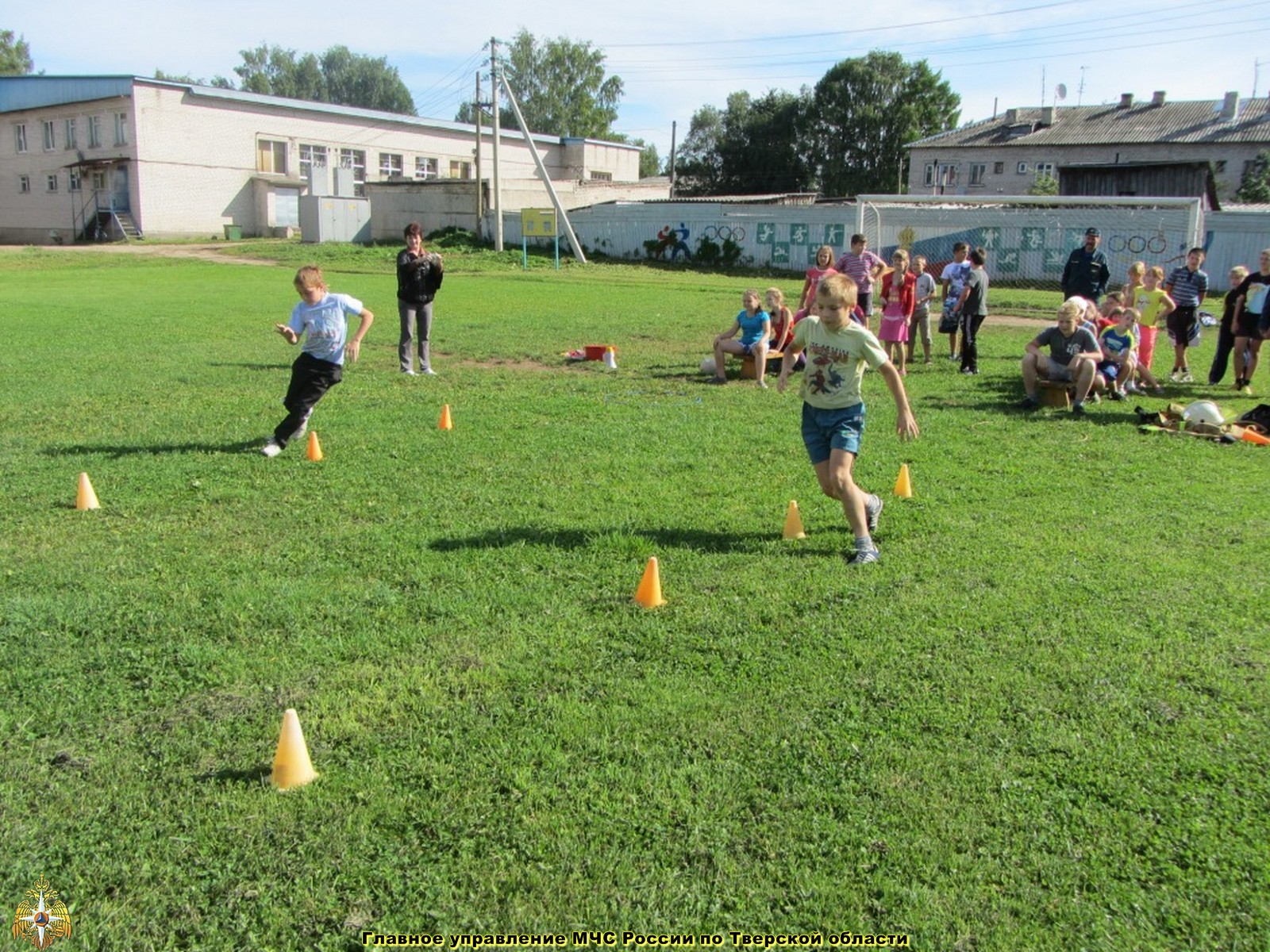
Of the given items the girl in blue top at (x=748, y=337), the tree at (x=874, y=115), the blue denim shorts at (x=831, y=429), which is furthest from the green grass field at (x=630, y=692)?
the tree at (x=874, y=115)

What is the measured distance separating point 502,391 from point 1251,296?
9296mm

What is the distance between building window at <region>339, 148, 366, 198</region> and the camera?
60094 mm

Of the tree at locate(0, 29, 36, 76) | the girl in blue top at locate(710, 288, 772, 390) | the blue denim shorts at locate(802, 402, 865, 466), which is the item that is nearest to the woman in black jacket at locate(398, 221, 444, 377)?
the girl in blue top at locate(710, 288, 772, 390)

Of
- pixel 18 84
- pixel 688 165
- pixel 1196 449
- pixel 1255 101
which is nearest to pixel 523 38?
pixel 688 165

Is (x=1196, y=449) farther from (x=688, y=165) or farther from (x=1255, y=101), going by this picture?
(x=688, y=165)

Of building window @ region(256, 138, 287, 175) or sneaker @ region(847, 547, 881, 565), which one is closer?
sneaker @ region(847, 547, 881, 565)

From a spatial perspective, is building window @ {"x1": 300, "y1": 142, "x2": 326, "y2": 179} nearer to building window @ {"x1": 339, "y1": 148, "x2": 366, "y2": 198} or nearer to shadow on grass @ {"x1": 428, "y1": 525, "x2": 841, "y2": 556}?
building window @ {"x1": 339, "y1": 148, "x2": 366, "y2": 198}

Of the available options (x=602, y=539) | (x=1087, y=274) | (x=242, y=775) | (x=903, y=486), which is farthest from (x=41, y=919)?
(x=1087, y=274)

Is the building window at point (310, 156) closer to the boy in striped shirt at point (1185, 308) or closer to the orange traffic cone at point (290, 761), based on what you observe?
the boy in striped shirt at point (1185, 308)

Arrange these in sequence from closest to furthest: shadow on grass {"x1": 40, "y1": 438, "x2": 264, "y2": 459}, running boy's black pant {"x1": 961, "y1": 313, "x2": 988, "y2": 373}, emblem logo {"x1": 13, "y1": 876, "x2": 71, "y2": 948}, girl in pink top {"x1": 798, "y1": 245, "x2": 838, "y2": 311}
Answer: emblem logo {"x1": 13, "y1": 876, "x2": 71, "y2": 948}, shadow on grass {"x1": 40, "y1": 438, "x2": 264, "y2": 459}, girl in pink top {"x1": 798, "y1": 245, "x2": 838, "y2": 311}, running boy's black pant {"x1": 961, "y1": 313, "x2": 988, "y2": 373}

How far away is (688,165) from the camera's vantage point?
80625 millimetres

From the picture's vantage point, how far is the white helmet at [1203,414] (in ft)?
32.0

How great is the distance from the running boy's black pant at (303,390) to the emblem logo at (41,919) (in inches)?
232

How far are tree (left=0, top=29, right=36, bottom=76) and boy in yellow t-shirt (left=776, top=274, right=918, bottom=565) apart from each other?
9877 centimetres
